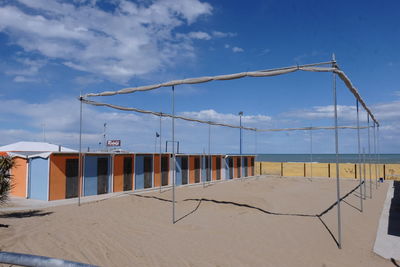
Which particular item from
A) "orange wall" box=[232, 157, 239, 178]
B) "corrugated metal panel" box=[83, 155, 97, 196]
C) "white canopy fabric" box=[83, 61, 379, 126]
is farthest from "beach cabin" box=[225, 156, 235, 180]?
"white canopy fabric" box=[83, 61, 379, 126]

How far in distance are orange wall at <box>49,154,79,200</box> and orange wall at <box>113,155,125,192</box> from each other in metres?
2.67

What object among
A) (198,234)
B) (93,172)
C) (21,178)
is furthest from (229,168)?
(198,234)

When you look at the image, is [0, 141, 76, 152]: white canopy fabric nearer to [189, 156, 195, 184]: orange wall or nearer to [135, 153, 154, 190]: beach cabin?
[135, 153, 154, 190]: beach cabin

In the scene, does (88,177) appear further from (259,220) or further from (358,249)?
(358,249)

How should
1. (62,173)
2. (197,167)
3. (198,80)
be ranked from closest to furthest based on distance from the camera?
1. (198,80)
2. (62,173)
3. (197,167)

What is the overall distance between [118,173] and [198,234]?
9.08 meters

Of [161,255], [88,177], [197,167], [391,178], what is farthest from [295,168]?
[161,255]

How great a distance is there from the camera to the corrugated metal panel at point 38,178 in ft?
40.6

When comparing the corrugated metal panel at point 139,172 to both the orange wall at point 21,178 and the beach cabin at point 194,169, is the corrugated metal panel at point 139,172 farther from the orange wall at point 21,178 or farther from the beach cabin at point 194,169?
the orange wall at point 21,178

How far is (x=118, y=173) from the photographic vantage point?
1522cm

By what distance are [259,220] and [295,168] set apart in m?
19.6

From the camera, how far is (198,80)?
8.12 metres

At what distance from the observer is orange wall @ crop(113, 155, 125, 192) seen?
1505 centimetres

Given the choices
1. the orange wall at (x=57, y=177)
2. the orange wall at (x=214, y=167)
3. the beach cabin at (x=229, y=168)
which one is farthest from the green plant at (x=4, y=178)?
the beach cabin at (x=229, y=168)
